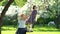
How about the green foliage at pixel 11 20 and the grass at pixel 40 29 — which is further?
the green foliage at pixel 11 20

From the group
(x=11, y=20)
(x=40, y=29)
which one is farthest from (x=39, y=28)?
(x=11, y=20)

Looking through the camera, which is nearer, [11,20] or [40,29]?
[11,20]

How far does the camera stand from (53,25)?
12656 millimetres

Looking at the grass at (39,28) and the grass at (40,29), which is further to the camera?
the grass at (39,28)

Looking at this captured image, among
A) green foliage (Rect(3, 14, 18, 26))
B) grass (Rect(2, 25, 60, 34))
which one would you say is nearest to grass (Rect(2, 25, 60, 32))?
grass (Rect(2, 25, 60, 34))

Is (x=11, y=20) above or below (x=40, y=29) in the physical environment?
above

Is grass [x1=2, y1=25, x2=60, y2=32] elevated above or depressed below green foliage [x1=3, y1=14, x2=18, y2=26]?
below

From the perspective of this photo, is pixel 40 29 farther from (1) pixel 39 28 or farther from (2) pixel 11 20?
(2) pixel 11 20

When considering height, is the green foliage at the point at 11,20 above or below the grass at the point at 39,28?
above

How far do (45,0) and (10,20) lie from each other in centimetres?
218

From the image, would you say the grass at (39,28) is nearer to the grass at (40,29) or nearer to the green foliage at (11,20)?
the grass at (40,29)

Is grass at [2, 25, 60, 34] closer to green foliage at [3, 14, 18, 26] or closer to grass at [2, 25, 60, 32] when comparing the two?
grass at [2, 25, 60, 32]

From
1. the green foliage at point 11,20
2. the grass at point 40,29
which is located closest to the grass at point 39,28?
the grass at point 40,29

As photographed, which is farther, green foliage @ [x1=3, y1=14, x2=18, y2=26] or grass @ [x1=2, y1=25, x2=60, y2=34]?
green foliage @ [x1=3, y1=14, x2=18, y2=26]
